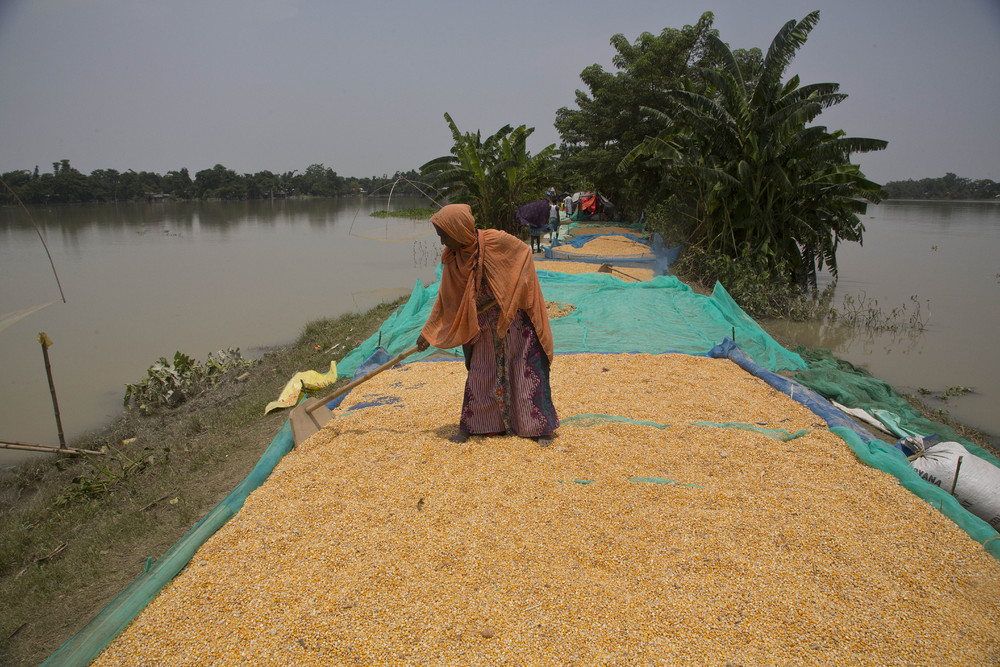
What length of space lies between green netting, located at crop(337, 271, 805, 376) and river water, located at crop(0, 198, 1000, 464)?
6.43 ft

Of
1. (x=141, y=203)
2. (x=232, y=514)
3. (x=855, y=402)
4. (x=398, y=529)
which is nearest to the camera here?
(x=398, y=529)

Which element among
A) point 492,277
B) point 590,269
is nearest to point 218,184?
point 590,269

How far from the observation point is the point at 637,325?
5.55 m

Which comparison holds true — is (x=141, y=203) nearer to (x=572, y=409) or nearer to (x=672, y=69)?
(x=672, y=69)

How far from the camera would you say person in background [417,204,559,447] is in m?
2.79

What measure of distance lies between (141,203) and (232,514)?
3945 centimetres

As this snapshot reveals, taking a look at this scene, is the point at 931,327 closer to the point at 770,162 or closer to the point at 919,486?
the point at 770,162

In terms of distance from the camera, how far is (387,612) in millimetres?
Result: 1805

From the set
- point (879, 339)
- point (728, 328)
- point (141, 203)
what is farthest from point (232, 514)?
point (141, 203)

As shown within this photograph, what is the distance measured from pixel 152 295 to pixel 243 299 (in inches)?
77.5

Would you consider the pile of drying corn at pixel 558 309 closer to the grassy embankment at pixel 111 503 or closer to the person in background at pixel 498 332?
the grassy embankment at pixel 111 503

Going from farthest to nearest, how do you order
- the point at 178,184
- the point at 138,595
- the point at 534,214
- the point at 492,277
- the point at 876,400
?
the point at 178,184 < the point at 534,214 < the point at 876,400 < the point at 492,277 < the point at 138,595

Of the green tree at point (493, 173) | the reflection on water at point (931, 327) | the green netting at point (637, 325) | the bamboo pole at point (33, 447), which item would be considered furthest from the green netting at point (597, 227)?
the bamboo pole at point (33, 447)

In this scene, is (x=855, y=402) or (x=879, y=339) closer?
(x=855, y=402)
